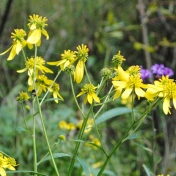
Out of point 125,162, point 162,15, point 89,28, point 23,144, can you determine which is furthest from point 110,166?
point 89,28

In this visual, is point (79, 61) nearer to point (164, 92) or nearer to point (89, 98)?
point (89, 98)

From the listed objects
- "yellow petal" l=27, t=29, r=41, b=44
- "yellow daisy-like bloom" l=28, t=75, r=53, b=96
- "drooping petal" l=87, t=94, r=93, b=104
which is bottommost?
"drooping petal" l=87, t=94, r=93, b=104

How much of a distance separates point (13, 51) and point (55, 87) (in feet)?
0.42

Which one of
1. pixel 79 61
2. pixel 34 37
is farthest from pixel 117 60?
pixel 34 37

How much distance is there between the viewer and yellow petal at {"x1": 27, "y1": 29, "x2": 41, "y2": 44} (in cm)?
89

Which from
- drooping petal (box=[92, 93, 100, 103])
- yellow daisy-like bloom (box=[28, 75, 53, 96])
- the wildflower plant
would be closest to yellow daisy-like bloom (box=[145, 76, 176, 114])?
the wildflower plant

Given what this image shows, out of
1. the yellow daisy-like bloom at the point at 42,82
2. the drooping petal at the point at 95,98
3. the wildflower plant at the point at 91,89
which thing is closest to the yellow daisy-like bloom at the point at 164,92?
the wildflower plant at the point at 91,89

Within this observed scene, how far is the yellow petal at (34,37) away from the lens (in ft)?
2.93

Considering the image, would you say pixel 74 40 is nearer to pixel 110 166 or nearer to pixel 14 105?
pixel 14 105

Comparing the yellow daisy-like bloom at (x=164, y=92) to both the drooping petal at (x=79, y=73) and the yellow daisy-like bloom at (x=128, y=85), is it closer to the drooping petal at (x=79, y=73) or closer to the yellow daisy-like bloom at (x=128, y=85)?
the yellow daisy-like bloom at (x=128, y=85)

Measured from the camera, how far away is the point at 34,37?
2.99 feet

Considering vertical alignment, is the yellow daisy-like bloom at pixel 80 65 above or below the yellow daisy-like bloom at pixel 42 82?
above

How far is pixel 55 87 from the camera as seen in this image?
3.19ft

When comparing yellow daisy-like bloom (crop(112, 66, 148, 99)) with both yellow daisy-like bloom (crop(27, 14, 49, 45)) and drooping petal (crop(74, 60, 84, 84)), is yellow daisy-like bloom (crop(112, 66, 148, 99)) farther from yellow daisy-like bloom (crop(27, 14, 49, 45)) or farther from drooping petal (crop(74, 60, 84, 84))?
yellow daisy-like bloom (crop(27, 14, 49, 45))
